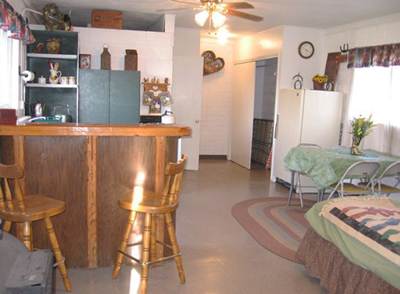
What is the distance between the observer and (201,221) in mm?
4418

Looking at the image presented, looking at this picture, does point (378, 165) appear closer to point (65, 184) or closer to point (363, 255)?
point (363, 255)

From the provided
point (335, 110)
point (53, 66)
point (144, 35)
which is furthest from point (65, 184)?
point (335, 110)

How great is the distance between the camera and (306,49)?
658 centimetres

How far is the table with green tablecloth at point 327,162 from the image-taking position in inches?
167

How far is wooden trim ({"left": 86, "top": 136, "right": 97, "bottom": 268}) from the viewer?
2975mm

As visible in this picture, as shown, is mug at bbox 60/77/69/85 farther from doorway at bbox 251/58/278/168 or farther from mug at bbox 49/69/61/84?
doorway at bbox 251/58/278/168

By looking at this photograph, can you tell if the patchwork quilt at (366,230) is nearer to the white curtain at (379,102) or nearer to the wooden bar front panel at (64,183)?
the wooden bar front panel at (64,183)

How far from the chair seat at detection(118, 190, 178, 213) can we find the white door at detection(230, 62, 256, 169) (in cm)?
499

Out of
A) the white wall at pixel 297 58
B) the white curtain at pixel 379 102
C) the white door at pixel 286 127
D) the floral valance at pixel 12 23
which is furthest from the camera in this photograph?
the white wall at pixel 297 58

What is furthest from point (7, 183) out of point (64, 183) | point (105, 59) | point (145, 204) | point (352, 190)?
point (352, 190)

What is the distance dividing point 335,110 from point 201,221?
9.68 ft

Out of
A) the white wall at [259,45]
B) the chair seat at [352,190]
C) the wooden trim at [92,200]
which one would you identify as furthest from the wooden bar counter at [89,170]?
the white wall at [259,45]

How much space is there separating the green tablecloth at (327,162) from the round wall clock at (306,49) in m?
2.38

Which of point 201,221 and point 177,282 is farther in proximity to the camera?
point 201,221
